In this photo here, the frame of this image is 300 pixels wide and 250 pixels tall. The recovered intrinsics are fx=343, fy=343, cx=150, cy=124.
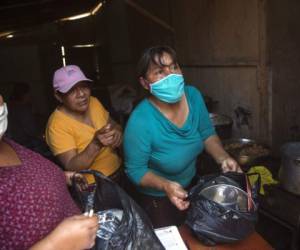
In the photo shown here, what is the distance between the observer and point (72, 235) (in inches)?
50.2

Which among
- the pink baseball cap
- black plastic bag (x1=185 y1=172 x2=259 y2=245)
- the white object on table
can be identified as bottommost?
the white object on table

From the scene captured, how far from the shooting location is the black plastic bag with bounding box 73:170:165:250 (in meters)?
1.45

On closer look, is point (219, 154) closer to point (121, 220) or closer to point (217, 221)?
point (217, 221)

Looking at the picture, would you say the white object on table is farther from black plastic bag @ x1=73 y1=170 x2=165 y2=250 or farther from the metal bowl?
the metal bowl

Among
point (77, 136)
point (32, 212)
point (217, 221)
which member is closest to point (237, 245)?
point (217, 221)

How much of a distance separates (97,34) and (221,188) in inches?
391

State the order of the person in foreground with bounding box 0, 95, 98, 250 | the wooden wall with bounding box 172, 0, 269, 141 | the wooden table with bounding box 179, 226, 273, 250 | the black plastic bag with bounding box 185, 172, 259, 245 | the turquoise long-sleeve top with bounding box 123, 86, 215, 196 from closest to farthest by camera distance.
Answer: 1. the person in foreground with bounding box 0, 95, 98, 250
2. the black plastic bag with bounding box 185, 172, 259, 245
3. the wooden table with bounding box 179, 226, 273, 250
4. the turquoise long-sleeve top with bounding box 123, 86, 215, 196
5. the wooden wall with bounding box 172, 0, 269, 141

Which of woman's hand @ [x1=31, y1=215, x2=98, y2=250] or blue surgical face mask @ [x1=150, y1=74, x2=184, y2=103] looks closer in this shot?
woman's hand @ [x1=31, y1=215, x2=98, y2=250]

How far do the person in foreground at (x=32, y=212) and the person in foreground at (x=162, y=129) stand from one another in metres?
0.83

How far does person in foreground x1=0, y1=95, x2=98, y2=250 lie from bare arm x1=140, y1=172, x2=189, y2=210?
26.6 inches

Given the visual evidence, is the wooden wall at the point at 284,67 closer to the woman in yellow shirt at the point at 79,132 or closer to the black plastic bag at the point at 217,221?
the woman in yellow shirt at the point at 79,132

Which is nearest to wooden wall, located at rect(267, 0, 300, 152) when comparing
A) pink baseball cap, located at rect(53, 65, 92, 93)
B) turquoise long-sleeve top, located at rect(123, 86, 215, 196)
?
turquoise long-sleeve top, located at rect(123, 86, 215, 196)

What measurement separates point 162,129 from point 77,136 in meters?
0.71

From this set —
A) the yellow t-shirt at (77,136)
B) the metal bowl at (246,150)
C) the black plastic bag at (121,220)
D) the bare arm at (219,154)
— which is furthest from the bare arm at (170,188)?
the metal bowl at (246,150)
